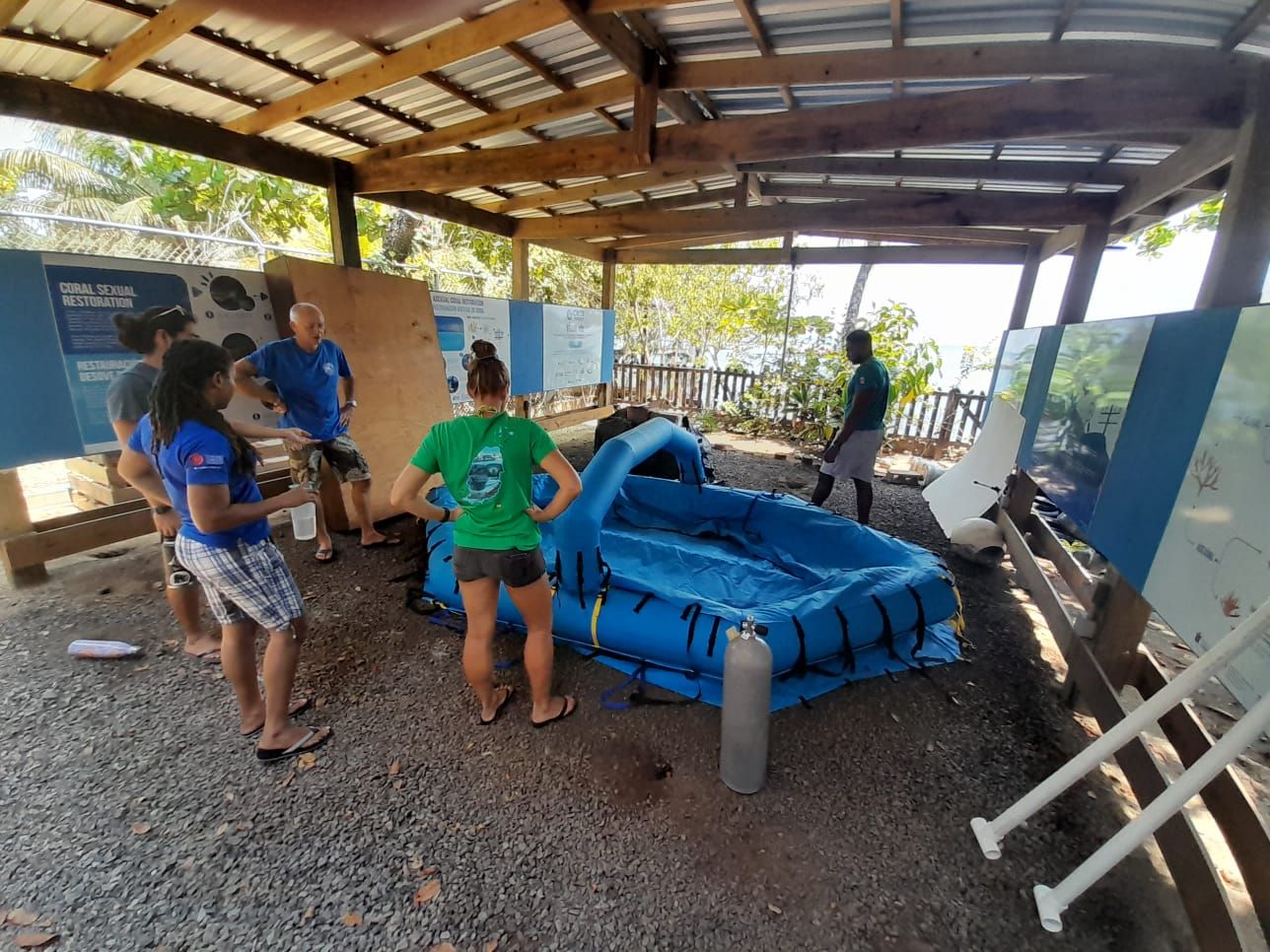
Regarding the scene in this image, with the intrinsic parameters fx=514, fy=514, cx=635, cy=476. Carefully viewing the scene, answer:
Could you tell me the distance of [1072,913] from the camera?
165cm

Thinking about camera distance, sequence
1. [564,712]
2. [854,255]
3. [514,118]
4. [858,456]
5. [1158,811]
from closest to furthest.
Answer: [1158,811] → [564,712] → [514,118] → [858,456] → [854,255]

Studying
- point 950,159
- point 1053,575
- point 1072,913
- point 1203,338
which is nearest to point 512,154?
point 950,159

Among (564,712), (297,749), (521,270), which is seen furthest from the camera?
(521,270)

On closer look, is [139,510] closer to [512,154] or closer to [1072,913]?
[512,154]

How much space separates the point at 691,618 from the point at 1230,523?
6.33ft

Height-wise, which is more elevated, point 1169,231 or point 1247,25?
point 1169,231

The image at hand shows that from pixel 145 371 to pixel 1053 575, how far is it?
21.0 feet

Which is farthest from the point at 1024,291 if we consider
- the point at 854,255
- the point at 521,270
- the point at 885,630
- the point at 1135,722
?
the point at 521,270

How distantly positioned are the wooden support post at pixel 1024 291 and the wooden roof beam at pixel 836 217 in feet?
5.80

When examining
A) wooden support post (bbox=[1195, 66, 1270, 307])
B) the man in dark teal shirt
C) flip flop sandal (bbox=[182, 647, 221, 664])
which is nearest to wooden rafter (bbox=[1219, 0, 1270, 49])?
wooden support post (bbox=[1195, 66, 1270, 307])

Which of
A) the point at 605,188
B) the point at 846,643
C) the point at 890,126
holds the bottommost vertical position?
the point at 846,643

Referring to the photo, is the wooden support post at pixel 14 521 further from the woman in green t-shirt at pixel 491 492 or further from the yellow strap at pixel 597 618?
the yellow strap at pixel 597 618

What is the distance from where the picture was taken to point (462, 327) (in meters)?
6.24

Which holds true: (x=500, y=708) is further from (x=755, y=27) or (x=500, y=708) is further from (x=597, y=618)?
(x=755, y=27)
